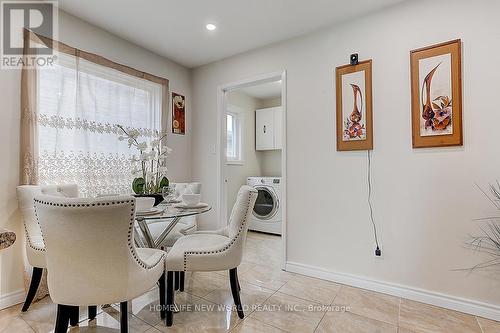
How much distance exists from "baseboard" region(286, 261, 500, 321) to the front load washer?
155 centimetres

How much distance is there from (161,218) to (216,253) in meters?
0.44

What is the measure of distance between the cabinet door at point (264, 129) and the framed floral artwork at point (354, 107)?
2.41 m

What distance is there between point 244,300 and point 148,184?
1.23 meters

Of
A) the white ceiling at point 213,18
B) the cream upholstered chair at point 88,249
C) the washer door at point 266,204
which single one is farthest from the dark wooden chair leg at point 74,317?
the washer door at point 266,204

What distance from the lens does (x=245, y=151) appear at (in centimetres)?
483

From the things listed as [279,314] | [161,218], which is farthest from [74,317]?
[279,314]

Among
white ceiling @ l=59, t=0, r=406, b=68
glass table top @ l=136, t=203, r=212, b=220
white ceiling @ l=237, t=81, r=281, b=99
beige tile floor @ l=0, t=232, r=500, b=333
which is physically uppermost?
white ceiling @ l=59, t=0, r=406, b=68

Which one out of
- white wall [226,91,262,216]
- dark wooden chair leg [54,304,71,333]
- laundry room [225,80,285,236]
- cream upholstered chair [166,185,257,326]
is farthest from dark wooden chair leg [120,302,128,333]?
white wall [226,91,262,216]

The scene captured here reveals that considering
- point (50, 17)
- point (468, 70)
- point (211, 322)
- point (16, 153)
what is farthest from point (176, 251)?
point (468, 70)

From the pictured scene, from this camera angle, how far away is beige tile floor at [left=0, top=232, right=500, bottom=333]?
1.72 metres

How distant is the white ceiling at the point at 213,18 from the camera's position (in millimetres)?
2197

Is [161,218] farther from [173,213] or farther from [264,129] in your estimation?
[264,129]

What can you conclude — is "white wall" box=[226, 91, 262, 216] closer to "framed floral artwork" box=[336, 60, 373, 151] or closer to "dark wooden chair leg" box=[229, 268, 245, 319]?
"framed floral artwork" box=[336, 60, 373, 151]

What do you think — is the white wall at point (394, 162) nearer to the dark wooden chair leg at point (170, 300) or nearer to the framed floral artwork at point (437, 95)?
the framed floral artwork at point (437, 95)
